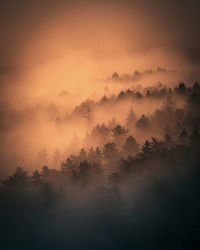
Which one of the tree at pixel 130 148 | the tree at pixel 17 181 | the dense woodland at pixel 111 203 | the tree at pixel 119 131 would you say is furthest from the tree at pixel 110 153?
the tree at pixel 17 181

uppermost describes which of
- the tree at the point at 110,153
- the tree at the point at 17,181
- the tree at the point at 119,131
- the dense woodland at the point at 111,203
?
the tree at the point at 119,131

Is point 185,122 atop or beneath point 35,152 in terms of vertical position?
beneath

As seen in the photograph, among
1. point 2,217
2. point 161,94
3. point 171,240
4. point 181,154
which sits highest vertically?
point 161,94

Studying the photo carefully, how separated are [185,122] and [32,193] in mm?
44189

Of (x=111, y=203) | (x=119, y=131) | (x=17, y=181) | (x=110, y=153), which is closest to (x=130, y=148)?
(x=110, y=153)

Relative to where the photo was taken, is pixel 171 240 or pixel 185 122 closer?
pixel 171 240

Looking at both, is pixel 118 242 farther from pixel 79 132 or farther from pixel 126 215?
pixel 79 132

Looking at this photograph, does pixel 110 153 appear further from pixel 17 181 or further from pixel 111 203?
pixel 17 181

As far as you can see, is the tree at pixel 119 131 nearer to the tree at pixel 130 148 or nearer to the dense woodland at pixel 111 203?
the tree at pixel 130 148

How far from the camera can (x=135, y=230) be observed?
4331cm

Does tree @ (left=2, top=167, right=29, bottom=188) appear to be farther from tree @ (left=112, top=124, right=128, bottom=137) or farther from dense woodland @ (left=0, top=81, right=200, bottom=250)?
tree @ (left=112, top=124, right=128, bottom=137)

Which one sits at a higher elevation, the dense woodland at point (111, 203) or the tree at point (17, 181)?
the tree at point (17, 181)

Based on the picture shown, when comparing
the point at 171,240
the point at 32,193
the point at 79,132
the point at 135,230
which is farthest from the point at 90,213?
the point at 79,132

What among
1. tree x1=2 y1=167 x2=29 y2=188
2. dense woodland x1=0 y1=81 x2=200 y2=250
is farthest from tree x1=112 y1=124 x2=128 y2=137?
tree x1=2 y1=167 x2=29 y2=188
